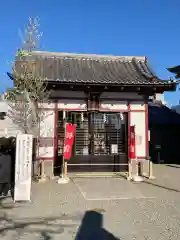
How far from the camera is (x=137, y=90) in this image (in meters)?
13.2

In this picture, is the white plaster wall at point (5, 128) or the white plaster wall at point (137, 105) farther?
the white plaster wall at point (137, 105)

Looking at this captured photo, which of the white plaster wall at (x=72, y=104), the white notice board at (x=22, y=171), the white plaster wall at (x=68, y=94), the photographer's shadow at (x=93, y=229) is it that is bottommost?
the photographer's shadow at (x=93, y=229)

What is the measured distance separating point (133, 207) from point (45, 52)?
1003cm

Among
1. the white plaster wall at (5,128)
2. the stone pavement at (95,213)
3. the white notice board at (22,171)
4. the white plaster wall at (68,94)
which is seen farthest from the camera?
the white plaster wall at (68,94)

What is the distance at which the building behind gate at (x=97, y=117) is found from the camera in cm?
1262

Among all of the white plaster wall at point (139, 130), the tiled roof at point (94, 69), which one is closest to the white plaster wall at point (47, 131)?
the tiled roof at point (94, 69)

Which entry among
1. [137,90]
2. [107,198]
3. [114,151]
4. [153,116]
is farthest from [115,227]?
[153,116]

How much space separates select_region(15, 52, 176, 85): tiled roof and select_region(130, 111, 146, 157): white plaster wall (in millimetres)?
1506

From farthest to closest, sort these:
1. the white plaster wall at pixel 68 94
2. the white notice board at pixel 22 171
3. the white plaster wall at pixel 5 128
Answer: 1. the white plaster wall at pixel 68 94
2. the white plaster wall at pixel 5 128
3. the white notice board at pixel 22 171

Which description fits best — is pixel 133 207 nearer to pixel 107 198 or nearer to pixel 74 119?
pixel 107 198

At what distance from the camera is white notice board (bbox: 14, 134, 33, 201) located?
7750 mm

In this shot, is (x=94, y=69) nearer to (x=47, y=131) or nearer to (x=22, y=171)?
(x=47, y=131)

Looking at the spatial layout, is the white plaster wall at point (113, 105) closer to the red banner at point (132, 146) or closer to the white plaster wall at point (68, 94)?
the white plaster wall at point (68, 94)

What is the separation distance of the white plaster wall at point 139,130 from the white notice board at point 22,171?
6.39m
